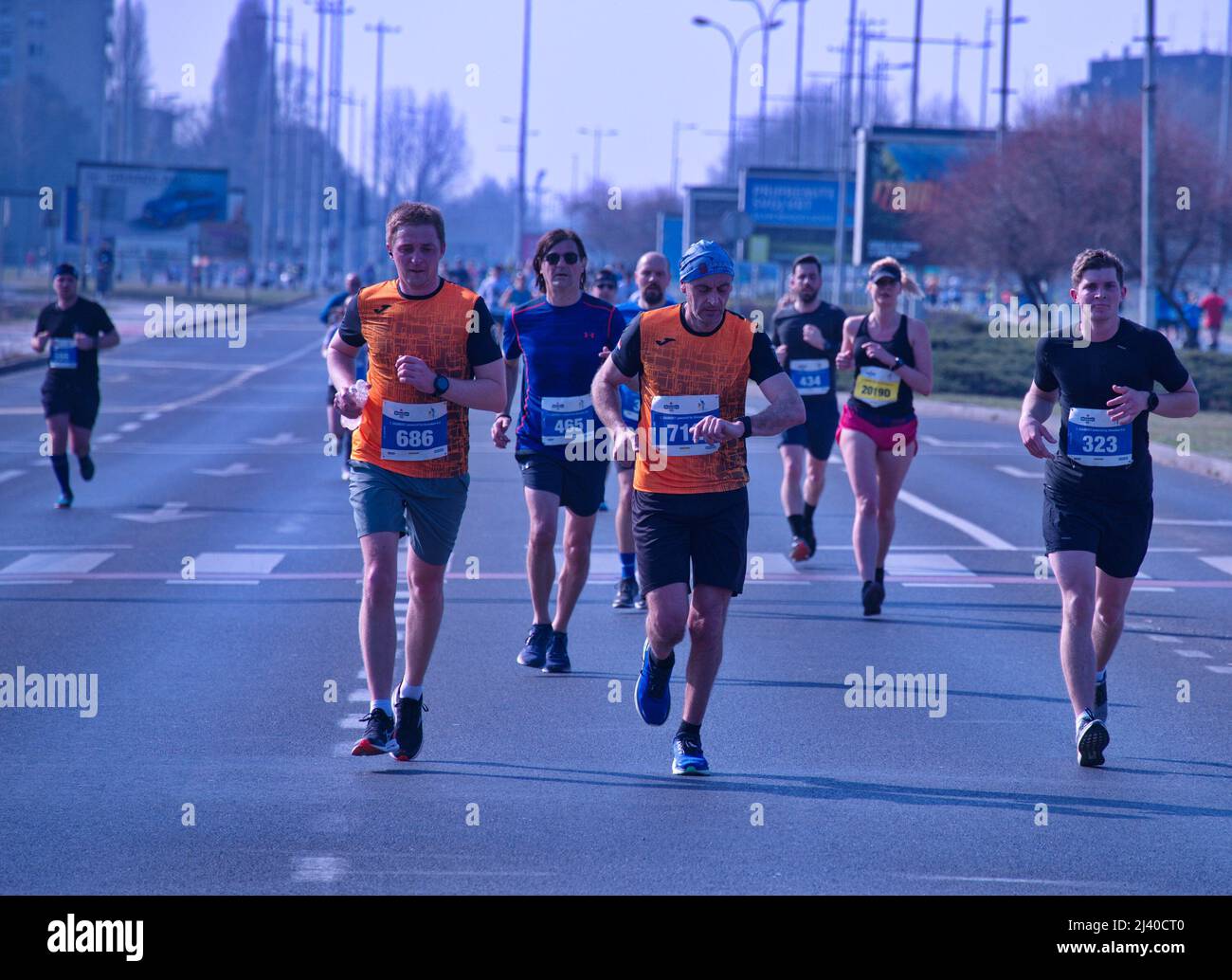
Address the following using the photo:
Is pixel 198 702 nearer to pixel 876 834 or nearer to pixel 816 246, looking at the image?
pixel 876 834

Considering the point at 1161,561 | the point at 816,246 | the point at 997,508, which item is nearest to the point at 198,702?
the point at 1161,561

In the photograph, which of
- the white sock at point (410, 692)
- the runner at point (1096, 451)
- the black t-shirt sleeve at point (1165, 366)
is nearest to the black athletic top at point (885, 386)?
the runner at point (1096, 451)

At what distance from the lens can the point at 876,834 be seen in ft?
21.0

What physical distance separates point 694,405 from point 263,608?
4993 millimetres

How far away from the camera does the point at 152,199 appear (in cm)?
7988

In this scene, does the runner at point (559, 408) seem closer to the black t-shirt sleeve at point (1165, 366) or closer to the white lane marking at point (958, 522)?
the black t-shirt sleeve at point (1165, 366)

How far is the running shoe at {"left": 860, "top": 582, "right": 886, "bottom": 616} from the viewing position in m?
11.2

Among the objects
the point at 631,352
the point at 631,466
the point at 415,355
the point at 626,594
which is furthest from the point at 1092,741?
the point at 626,594

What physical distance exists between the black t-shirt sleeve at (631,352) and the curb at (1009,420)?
1468 cm

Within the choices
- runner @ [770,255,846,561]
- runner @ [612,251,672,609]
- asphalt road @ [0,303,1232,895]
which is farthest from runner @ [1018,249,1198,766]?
runner @ [770,255,846,561]

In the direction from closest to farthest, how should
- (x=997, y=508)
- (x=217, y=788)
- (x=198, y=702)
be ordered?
(x=217, y=788), (x=198, y=702), (x=997, y=508)

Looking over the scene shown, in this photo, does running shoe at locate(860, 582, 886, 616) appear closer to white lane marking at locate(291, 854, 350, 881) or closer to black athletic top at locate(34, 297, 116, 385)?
white lane marking at locate(291, 854, 350, 881)

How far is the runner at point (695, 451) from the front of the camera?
712cm
